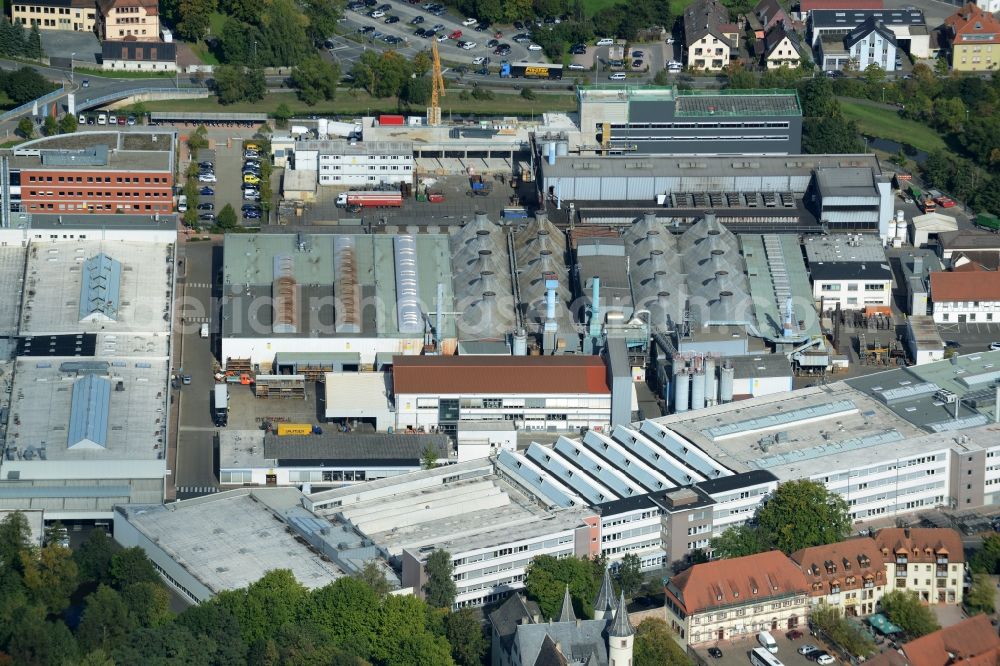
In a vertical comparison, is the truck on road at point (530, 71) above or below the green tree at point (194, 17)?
below

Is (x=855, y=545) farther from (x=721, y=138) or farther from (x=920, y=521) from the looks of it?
(x=721, y=138)

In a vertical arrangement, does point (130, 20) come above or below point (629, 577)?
above

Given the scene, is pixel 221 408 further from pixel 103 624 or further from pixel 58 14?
pixel 58 14

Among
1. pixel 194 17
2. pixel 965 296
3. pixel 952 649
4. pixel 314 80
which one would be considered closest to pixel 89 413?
pixel 952 649

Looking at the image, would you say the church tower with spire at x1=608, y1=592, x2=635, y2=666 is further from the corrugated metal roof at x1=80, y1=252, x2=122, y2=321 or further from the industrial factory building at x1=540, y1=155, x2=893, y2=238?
the industrial factory building at x1=540, y1=155, x2=893, y2=238

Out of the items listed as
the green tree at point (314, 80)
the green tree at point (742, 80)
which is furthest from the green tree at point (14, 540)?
the green tree at point (742, 80)

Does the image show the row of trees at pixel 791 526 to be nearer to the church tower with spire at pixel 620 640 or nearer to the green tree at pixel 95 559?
the church tower with spire at pixel 620 640

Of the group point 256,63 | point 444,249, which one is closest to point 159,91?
point 256,63
